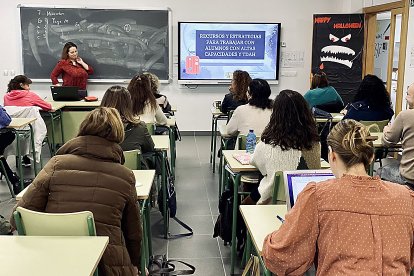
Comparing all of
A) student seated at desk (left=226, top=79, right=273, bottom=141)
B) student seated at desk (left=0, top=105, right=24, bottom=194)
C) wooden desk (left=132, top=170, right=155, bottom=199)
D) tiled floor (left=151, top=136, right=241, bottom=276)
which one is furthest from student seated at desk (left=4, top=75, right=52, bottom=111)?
wooden desk (left=132, top=170, right=155, bottom=199)

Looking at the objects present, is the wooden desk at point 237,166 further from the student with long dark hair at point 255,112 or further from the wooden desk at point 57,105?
the wooden desk at point 57,105

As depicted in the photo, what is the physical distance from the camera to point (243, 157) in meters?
3.48

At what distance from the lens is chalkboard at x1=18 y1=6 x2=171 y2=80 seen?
7555 millimetres

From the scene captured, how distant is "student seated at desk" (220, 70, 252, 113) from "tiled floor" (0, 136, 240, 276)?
0.86 m

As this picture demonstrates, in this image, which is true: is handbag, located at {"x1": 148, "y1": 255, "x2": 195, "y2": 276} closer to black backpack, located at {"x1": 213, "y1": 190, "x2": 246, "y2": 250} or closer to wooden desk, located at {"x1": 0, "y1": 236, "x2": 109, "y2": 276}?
black backpack, located at {"x1": 213, "y1": 190, "x2": 246, "y2": 250}

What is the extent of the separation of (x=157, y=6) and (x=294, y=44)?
2409mm

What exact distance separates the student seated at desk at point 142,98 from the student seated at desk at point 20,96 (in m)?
1.60

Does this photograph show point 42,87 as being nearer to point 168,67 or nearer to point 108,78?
point 108,78

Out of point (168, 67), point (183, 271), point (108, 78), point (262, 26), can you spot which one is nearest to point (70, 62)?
point (108, 78)

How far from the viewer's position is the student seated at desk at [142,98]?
4.58 metres

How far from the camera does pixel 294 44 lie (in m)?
8.08

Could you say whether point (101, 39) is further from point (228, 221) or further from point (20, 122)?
point (228, 221)

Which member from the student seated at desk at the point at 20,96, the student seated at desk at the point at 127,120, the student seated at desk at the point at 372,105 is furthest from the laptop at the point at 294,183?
the student seated at desk at the point at 20,96

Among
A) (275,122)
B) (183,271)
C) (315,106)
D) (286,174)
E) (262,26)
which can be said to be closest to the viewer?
(286,174)
